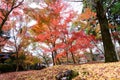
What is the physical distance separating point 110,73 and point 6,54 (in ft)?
80.8

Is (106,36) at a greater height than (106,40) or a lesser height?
greater

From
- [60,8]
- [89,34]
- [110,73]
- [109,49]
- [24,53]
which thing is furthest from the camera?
[24,53]

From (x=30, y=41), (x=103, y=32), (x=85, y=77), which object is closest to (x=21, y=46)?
(x=30, y=41)

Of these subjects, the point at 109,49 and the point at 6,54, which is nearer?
the point at 109,49

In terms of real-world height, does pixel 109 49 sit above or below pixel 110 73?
above

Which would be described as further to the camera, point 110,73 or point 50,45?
point 50,45

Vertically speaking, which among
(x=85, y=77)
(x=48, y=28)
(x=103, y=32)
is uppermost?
(x=48, y=28)

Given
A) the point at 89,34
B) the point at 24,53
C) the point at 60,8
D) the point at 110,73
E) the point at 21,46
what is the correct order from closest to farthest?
the point at 110,73, the point at 60,8, the point at 89,34, the point at 21,46, the point at 24,53

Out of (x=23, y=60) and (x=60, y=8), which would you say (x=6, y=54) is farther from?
(x=60, y=8)

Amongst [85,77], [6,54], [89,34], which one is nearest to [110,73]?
[85,77]

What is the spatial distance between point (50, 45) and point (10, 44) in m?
5.36

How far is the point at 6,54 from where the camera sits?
31156mm

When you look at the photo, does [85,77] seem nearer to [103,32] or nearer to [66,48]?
[103,32]

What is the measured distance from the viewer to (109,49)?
12734mm
